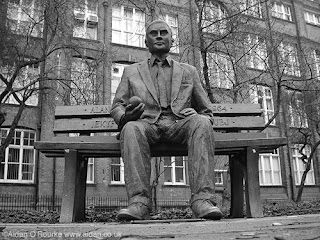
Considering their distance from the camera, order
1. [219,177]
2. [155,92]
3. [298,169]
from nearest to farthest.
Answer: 1. [155,92]
2. [219,177]
3. [298,169]

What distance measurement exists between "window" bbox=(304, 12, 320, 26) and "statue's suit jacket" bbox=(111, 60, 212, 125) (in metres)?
26.9

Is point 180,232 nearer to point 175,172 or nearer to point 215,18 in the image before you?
point 215,18

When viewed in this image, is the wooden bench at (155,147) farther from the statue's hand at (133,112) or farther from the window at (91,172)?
the window at (91,172)

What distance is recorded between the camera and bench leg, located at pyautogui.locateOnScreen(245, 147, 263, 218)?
160 inches

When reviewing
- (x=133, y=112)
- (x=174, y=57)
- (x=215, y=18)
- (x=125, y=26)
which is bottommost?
(x=133, y=112)

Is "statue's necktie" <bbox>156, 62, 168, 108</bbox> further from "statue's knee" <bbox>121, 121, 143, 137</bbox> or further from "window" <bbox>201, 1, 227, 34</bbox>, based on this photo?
"window" <bbox>201, 1, 227, 34</bbox>

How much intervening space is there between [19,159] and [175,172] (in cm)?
768

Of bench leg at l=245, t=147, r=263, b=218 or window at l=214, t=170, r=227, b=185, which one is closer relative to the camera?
bench leg at l=245, t=147, r=263, b=218

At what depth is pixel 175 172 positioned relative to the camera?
19.9 metres

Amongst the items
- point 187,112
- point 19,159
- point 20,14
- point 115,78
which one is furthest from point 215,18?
point 19,159

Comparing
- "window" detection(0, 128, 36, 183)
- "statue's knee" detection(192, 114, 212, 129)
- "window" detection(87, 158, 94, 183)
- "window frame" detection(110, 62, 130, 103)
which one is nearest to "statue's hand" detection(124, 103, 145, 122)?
"statue's knee" detection(192, 114, 212, 129)

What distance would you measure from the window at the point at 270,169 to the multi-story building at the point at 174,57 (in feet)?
0.20

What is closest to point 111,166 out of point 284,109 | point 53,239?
point 284,109

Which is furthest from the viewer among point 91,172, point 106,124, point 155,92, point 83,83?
point 91,172
